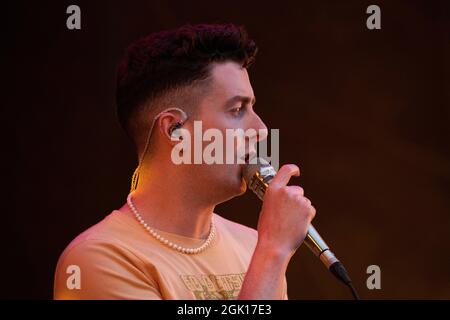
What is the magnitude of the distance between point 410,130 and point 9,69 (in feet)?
4.46

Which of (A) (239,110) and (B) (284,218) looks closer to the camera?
(B) (284,218)

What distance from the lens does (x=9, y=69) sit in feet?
6.75

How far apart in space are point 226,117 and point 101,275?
18.2 inches

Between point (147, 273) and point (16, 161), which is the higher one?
point (16, 161)

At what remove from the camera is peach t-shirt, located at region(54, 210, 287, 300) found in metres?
1.50

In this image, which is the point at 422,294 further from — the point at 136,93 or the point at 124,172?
the point at 136,93

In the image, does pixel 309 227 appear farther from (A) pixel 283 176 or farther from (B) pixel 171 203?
(B) pixel 171 203

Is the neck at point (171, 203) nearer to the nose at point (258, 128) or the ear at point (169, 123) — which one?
Result: the ear at point (169, 123)

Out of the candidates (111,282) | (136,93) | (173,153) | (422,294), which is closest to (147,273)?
(111,282)

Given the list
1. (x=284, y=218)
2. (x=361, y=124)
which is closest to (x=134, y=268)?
(x=284, y=218)

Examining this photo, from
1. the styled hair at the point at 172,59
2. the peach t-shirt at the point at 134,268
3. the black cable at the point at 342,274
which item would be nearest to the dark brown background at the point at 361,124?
the styled hair at the point at 172,59

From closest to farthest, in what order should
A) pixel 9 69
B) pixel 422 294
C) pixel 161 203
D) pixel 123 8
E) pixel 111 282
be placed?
1. pixel 111 282
2. pixel 161 203
3. pixel 9 69
4. pixel 123 8
5. pixel 422 294

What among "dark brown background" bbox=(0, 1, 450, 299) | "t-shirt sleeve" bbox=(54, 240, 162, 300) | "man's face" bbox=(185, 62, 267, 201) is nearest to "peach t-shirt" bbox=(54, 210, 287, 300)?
"t-shirt sleeve" bbox=(54, 240, 162, 300)

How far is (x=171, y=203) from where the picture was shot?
1.67m
